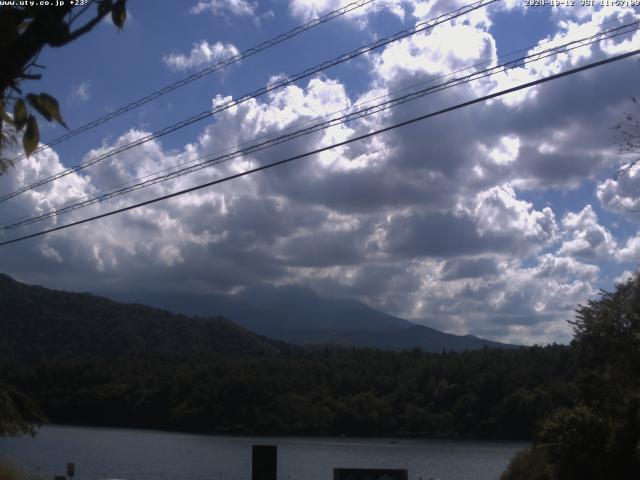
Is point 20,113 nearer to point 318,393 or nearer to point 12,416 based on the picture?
point 12,416

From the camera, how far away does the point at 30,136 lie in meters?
4.54

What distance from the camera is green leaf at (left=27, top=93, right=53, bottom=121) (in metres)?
4.45

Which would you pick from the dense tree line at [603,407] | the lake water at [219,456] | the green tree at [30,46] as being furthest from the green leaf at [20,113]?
the lake water at [219,456]

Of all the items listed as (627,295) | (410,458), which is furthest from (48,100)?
(410,458)

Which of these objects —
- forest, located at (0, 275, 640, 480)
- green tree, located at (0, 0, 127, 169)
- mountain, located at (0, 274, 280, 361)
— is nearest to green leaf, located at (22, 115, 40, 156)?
green tree, located at (0, 0, 127, 169)

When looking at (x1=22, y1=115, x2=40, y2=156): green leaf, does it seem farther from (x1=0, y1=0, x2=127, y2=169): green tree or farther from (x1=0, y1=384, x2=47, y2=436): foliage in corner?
(x1=0, y1=384, x2=47, y2=436): foliage in corner

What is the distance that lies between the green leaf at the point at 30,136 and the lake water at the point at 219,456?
36722 mm

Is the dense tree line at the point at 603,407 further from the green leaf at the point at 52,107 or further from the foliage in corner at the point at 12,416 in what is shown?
the green leaf at the point at 52,107

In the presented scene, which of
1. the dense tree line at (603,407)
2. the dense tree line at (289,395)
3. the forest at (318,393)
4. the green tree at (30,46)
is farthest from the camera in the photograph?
the dense tree line at (289,395)

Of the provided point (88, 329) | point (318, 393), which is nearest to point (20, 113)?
point (318, 393)

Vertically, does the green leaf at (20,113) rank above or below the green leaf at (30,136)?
above

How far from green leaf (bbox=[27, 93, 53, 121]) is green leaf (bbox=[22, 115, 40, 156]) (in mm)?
90

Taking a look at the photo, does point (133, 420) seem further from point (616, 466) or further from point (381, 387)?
point (616, 466)

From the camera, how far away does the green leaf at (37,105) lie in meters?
4.45
